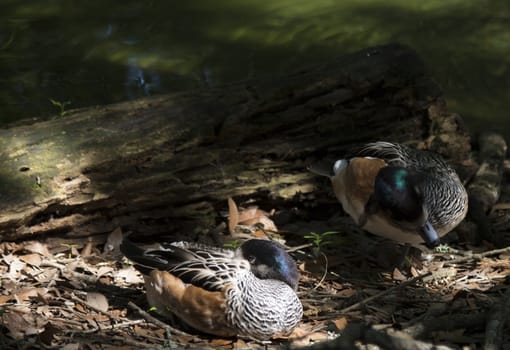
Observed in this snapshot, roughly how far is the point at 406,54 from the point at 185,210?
2147mm

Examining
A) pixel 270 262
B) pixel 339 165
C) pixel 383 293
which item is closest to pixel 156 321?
pixel 270 262

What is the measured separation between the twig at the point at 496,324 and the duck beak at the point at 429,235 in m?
0.75

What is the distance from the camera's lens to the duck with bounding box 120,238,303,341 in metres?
4.31

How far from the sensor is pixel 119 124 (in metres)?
5.66

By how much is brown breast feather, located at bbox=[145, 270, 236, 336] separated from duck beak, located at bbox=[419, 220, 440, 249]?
4.58 feet

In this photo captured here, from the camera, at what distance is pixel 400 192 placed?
5.12 m

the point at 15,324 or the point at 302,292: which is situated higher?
the point at 15,324

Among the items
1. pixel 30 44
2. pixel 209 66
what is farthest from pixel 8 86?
pixel 209 66

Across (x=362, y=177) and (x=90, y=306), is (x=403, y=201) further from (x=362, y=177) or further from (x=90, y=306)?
(x=90, y=306)

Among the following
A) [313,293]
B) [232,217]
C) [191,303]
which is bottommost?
[313,293]

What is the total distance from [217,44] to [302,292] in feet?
17.4

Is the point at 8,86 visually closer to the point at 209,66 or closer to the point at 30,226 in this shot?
the point at 209,66

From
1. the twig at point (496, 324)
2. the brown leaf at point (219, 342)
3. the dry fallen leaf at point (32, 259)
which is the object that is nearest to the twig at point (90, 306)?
the dry fallen leaf at point (32, 259)

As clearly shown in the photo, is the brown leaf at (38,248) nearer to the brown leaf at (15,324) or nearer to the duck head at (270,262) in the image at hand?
the brown leaf at (15,324)
